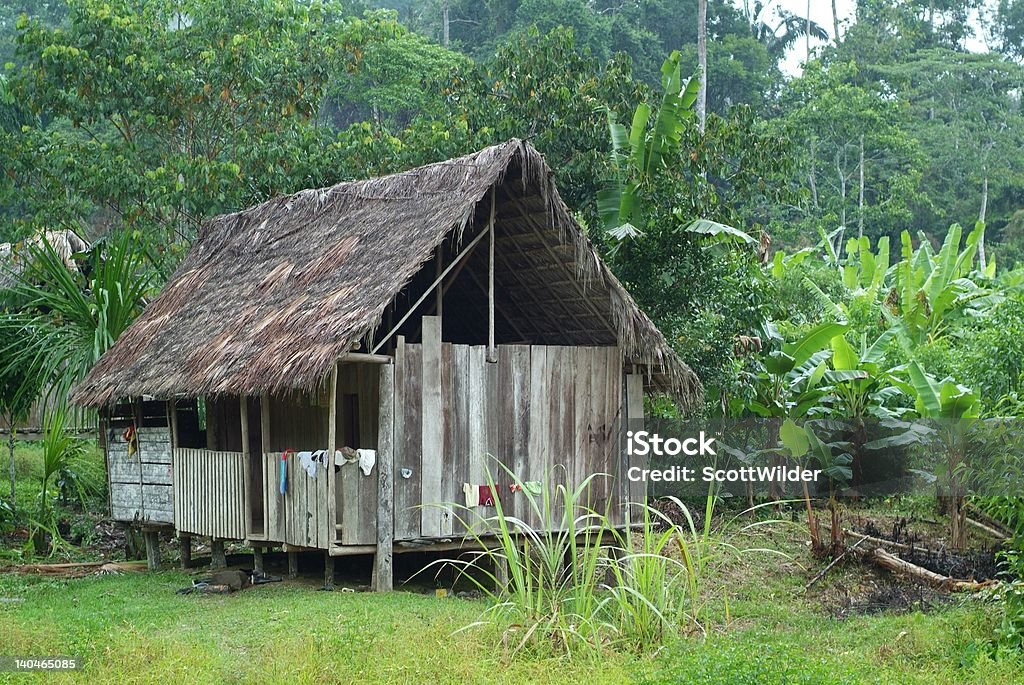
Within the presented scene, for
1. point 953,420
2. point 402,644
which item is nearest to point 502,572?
point 402,644

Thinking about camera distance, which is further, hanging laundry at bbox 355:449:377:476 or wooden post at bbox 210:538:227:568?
wooden post at bbox 210:538:227:568

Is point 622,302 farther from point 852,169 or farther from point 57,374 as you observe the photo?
point 852,169

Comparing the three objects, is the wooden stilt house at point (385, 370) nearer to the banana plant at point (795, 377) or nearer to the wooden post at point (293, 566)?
the wooden post at point (293, 566)

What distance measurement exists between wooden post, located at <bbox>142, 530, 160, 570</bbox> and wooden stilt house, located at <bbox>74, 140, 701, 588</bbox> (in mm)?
283

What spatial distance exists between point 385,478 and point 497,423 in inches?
47.4

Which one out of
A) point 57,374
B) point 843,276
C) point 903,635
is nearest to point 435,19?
point 843,276

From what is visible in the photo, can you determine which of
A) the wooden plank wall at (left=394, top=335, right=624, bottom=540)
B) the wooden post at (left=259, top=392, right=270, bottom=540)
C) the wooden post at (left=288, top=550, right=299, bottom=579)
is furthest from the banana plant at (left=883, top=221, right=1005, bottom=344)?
the wooden post at (left=259, top=392, right=270, bottom=540)

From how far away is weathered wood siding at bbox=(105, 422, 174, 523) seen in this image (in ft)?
39.8

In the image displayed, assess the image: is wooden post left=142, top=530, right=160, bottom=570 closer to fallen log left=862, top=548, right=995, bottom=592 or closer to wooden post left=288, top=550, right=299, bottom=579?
wooden post left=288, top=550, right=299, bottom=579

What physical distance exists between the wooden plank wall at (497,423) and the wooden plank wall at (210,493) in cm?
177

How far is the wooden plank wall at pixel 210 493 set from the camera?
10938mm

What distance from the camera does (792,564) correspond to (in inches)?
514

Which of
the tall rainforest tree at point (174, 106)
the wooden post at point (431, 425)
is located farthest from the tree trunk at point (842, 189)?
the wooden post at point (431, 425)

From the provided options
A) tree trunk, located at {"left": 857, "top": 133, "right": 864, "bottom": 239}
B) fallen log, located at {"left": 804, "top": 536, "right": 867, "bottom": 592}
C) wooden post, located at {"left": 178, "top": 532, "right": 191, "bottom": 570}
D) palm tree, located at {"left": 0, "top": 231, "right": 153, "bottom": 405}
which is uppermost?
tree trunk, located at {"left": 857, "top": 133, "right": 864, "bottom": 239}
